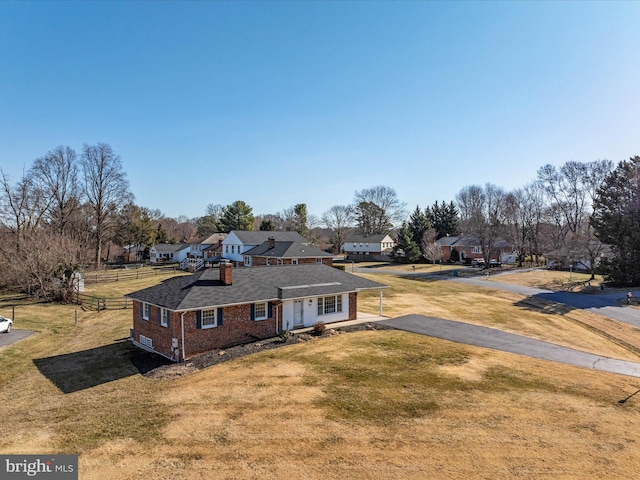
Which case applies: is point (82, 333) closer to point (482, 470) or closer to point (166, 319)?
point (166, 319)

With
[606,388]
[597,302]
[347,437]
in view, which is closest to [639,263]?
[597,302]

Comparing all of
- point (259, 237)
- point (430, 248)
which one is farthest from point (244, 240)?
point (430, 248)

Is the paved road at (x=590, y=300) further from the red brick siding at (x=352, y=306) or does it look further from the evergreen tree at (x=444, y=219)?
the evergreen tree at (x=444, y=219)

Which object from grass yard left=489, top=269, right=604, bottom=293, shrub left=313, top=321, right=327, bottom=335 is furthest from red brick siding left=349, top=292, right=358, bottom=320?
grass yard left=489, top=269, right=604, bottom=293

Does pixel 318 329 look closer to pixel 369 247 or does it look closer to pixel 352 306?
pixel 352 306

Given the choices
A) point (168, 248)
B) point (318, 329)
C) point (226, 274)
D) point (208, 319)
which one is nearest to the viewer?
point (208, 319)

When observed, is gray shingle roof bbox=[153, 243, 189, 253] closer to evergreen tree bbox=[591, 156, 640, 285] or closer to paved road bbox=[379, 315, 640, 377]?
paved road bbox=[379, 315, 640, 377]
